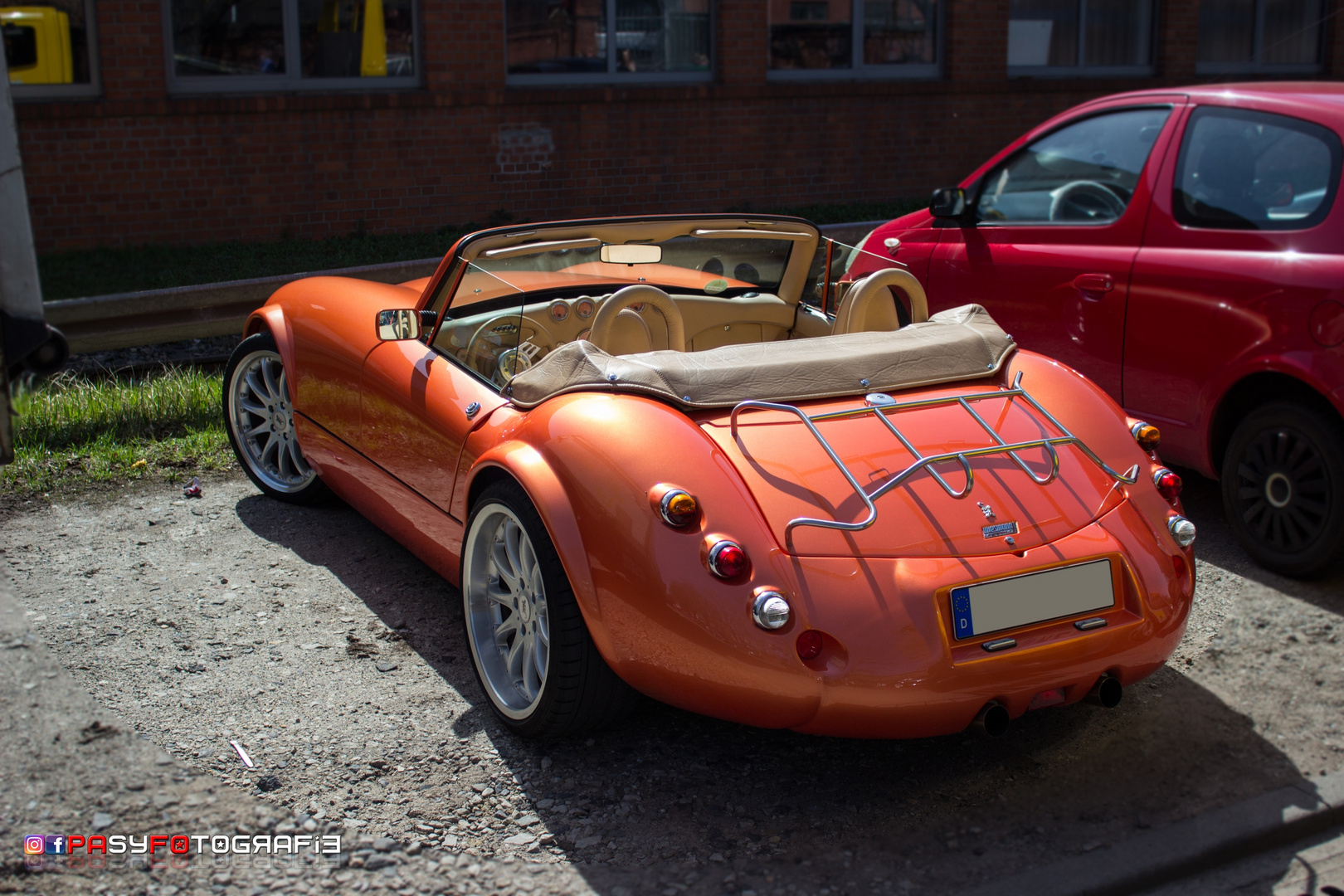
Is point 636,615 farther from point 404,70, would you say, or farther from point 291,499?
point 404,70

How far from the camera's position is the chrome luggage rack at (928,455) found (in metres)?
3.05

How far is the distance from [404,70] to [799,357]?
9.10 metres

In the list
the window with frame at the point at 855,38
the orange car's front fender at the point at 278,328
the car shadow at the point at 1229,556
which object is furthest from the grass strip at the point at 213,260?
the car shadow at the point at 1229,556

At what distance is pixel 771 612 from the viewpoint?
9.28 feet

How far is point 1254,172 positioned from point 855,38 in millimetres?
9049

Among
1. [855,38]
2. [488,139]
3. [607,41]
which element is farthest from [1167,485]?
[855,38]

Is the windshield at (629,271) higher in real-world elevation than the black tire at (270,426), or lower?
higher

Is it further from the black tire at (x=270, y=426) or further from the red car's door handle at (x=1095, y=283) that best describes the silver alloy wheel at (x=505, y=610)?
the red car's door handle at (x=1095, y=283)

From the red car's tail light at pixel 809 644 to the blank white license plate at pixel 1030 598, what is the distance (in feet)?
1.10

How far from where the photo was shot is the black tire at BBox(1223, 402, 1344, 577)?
14.5ft

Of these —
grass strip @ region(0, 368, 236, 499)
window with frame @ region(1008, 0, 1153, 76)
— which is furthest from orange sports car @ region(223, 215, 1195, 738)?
window with frame @ region(1008, 0, 1153, 76)

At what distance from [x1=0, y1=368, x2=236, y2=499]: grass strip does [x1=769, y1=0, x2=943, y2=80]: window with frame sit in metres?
8.05

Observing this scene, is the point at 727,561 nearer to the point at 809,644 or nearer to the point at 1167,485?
the point at 809,644

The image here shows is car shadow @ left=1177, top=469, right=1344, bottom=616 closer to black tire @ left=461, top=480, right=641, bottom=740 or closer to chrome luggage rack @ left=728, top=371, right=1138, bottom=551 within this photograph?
chrome luggage rack @ left=728, top=371, right=1138, bottom=551
